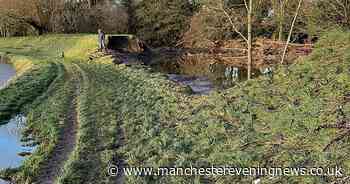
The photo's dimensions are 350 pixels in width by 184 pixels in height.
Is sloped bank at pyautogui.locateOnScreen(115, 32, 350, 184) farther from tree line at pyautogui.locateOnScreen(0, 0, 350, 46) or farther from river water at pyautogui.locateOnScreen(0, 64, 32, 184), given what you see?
tree line at pyautogui.locateOnScreen(0, 0, 350, 46)

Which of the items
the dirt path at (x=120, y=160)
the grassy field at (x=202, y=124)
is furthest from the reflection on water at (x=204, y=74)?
the dirt path at (x=120, y=160)

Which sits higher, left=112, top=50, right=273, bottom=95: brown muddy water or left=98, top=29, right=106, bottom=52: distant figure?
A: left=98, top=29, right=106, bottom=52: distant figure

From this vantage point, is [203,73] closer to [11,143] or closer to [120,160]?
[11,143]

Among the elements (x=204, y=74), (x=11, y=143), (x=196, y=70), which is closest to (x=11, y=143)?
(x=11, y=143)

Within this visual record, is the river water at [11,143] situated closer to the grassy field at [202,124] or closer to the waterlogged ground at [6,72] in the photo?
the grassy field at [202,124]

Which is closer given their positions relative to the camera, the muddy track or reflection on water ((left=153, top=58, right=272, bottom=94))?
the muddy track

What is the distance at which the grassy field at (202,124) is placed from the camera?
8180 mm

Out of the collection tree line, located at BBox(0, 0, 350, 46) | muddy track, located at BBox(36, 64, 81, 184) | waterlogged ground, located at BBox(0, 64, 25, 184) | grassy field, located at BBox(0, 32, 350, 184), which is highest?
tree line, located at BBox(0, 0, 350, 46)

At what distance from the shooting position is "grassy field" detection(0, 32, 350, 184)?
818cm

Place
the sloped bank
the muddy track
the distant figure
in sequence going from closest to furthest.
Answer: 1. the sloped bank
2. the muddy track
3. the distant figure

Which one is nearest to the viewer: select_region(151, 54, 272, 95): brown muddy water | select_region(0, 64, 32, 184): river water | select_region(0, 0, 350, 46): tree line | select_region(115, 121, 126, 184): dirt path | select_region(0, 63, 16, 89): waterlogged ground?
select_region(115, 121, 126, 184): dirt path

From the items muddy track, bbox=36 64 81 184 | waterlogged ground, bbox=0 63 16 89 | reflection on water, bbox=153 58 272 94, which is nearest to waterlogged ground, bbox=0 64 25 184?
muddy track, bbox=36 64 81 184

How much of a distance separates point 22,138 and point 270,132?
6.95m

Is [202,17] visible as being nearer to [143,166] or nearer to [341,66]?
[341,66]
